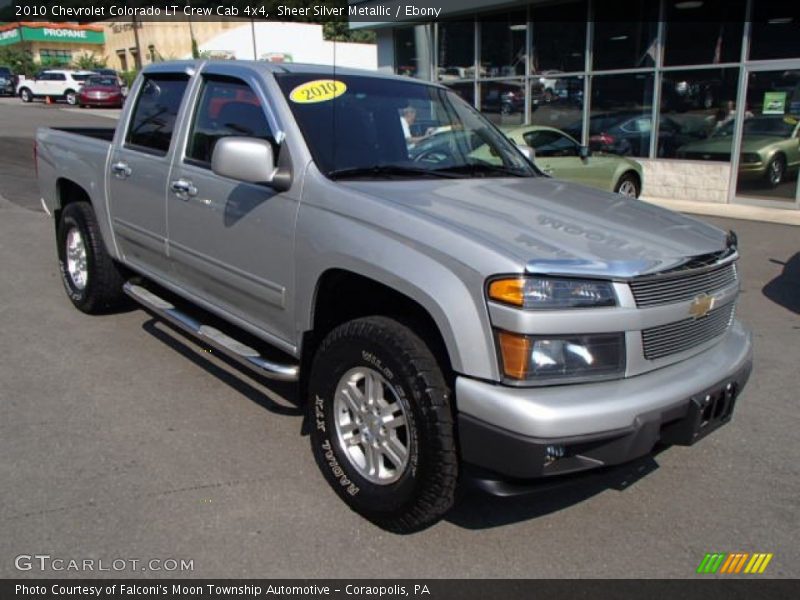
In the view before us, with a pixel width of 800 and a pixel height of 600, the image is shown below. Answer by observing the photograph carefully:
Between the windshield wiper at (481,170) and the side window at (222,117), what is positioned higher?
the side window at (222,117)

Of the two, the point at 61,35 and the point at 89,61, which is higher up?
the point at 61,35

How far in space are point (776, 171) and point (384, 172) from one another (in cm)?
1062

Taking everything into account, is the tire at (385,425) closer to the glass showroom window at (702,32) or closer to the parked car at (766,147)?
the parked car at (766,147)

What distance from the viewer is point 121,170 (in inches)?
187

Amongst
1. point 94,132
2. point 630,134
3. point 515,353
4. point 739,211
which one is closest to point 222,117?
point 515,353

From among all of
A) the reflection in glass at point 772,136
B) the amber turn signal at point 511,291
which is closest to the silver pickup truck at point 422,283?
the amber turn signal at point 511,291

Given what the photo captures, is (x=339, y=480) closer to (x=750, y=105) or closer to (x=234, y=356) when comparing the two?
(x=234, y=356)

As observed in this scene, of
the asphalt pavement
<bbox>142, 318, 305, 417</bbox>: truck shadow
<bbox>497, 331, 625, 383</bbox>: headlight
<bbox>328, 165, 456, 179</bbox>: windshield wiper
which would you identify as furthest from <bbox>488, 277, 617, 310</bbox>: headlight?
<bbox>142, 318, 305, 417</bbox>: truck shadow

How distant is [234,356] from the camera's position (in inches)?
142

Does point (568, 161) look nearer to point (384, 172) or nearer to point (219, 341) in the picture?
point (384, 172)

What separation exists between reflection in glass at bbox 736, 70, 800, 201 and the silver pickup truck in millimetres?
9238

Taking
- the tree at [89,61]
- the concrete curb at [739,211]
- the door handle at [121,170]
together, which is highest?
the tree at [89,61]

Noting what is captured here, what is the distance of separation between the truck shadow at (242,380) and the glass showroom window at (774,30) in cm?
1079

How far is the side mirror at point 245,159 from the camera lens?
319 cm
